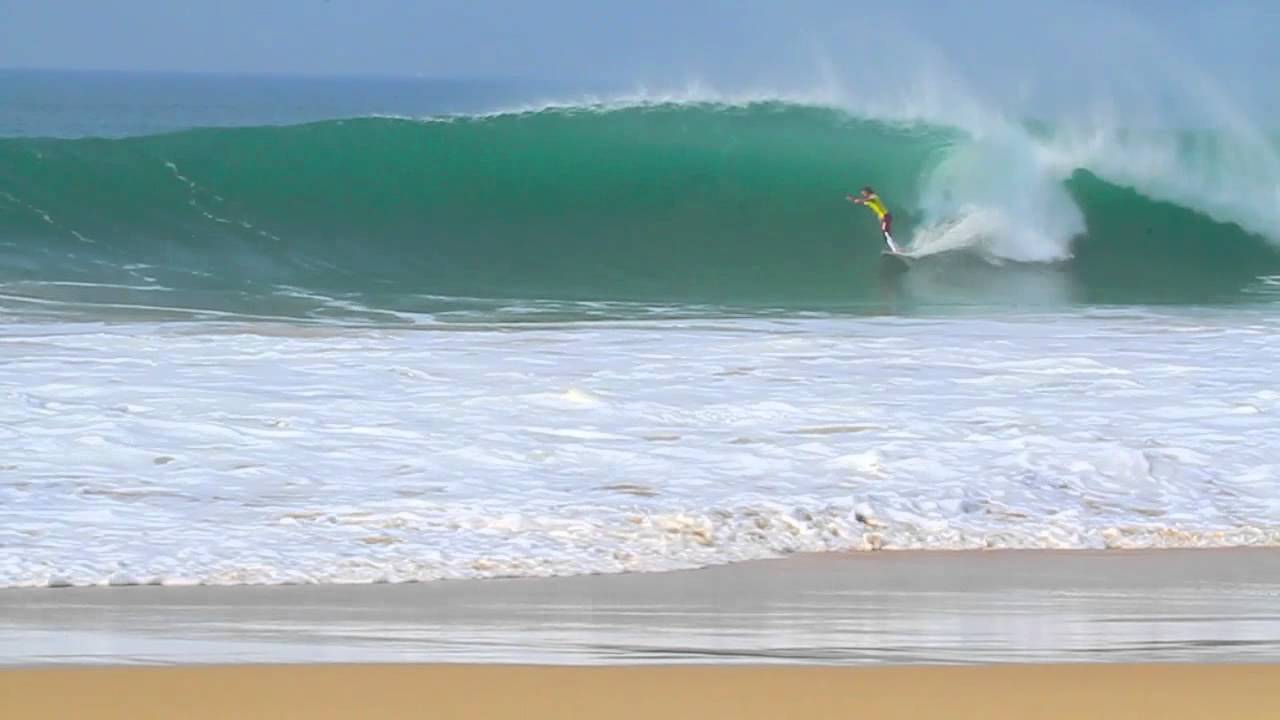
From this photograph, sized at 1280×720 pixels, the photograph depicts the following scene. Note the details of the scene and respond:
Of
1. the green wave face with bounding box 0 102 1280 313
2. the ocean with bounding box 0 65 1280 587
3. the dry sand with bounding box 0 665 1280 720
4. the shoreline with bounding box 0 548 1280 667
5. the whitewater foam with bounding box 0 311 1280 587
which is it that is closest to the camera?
the dry sand with bounding box 0 665 1280 720

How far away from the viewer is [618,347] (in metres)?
8.31

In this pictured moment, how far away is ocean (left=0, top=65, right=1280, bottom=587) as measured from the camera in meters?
5.13

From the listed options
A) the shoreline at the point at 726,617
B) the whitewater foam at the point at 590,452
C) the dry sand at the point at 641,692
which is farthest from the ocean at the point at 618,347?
the dry sand at the point at 641,692

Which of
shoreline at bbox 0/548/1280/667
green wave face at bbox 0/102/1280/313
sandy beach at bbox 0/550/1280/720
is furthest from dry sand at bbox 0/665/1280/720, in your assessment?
green wave face at bbox 0/102/1280/313

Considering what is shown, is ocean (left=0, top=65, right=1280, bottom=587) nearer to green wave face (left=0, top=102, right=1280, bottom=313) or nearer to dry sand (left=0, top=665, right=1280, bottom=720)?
green wave face (left=0, top=102, right=1280, bottom=313)

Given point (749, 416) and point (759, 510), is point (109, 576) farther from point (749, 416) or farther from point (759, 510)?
point (749, 416)

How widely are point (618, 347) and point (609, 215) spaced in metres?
8.62

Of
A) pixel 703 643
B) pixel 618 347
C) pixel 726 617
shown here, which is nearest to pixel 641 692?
pixel 703 643

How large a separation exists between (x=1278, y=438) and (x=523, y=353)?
3167mm

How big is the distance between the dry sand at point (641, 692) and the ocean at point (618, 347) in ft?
4.23

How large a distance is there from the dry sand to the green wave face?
8.65 meters

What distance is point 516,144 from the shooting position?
62.0 feet

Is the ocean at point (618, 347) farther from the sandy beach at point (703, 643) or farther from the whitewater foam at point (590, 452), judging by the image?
the sandy beach at point (703, 643)

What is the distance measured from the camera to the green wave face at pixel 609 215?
13281 mm
